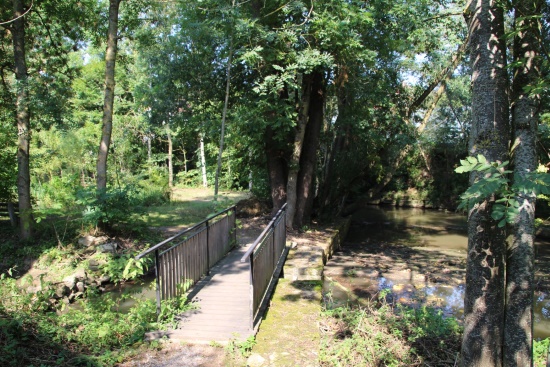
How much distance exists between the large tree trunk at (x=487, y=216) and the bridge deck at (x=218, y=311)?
2523 mm

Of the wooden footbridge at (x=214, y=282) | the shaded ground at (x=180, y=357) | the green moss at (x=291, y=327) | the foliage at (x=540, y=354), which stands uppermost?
the wooden footbridge at (x=214, y=282)

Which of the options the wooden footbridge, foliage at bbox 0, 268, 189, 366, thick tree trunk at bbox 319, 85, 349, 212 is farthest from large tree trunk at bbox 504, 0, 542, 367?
thick tree trunk at bbox 319, 85, 349, 212

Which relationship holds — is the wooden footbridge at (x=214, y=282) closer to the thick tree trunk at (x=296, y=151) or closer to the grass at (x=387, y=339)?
the grass at (x=387, y=339)

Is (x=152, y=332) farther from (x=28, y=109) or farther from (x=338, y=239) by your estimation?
(x=338, y=239)

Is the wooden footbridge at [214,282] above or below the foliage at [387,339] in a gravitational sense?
above

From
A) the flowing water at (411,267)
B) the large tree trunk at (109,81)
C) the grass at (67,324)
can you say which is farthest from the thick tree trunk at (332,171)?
the large tree trunk at (109,81)

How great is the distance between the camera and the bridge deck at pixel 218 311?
469 cm

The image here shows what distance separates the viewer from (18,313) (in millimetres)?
4969

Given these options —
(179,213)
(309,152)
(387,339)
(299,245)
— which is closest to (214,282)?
A: (387,339)

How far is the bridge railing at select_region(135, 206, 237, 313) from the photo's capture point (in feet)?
16.5

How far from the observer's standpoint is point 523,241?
334cm

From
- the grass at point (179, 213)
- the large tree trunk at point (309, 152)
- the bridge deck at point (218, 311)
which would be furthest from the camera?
the grass at point (179, 213)

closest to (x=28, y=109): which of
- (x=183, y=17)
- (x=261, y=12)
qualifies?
(x=183, y=17)

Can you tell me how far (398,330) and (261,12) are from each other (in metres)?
8.63
